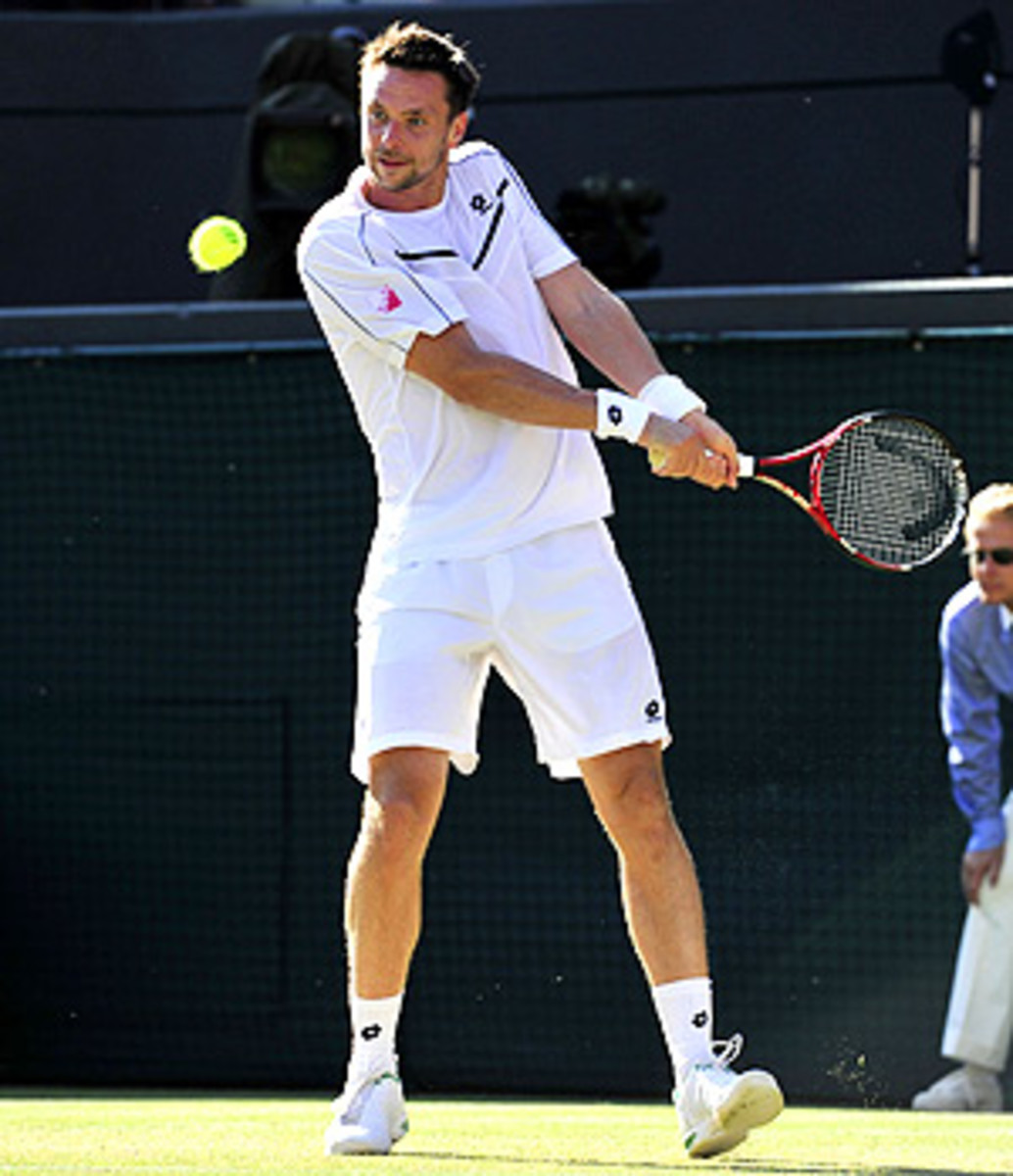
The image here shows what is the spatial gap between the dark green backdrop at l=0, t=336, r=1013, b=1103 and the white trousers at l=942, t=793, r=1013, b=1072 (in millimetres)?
73

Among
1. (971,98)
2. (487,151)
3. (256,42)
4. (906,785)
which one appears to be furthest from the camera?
(256,42)

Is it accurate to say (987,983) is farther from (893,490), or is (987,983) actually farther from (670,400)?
(670,400)

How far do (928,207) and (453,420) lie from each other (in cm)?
474

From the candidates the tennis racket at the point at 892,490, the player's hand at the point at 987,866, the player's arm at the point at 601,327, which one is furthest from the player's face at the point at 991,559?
the player's arm at the point at 601,327

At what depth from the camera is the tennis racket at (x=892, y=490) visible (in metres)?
4.93

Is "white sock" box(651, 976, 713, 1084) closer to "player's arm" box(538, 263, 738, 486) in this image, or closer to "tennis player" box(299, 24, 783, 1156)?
"tennis player" box(299, 24, 783, 1156)

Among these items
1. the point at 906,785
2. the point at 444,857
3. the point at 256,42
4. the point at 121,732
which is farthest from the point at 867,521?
the point at 256,42

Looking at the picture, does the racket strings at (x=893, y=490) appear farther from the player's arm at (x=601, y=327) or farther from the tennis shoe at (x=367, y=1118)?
the tennis shoe at (x=367, y=1118)

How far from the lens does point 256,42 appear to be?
31.7 feet

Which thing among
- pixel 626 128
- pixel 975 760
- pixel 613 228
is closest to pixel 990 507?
pixel 975 760

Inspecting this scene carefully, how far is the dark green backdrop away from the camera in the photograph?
695 centimetres

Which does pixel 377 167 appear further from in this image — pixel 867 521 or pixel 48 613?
pixel 48 613

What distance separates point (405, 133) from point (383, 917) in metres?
1.30

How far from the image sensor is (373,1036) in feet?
14.9
